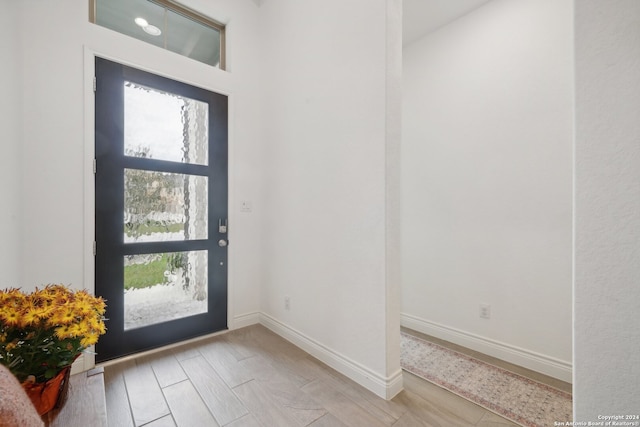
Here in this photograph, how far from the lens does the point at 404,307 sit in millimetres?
2742

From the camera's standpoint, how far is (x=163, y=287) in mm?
2219

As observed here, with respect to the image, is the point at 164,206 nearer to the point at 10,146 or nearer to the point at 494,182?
the point at 10,146

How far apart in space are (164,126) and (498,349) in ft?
10.7

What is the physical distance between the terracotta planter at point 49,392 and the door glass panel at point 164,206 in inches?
55.7

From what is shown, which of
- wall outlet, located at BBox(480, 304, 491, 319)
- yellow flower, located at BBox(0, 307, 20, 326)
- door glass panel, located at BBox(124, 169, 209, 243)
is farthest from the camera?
wall outlet, located at BBox(480, 304, 491, 319)

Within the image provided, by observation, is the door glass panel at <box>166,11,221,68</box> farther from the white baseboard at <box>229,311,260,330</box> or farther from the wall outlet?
the wall outlet

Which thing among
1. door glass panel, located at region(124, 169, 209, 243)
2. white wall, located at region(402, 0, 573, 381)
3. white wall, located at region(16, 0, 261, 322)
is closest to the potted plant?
white wall, located at region(16, 0, 261, 322)

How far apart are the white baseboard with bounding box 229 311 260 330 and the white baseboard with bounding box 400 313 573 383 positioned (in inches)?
61.0

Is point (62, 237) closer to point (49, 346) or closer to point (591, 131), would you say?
point (49, 346)

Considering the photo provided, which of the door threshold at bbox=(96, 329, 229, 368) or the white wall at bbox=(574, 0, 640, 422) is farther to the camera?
the door threshold at bbox=(96, 329, 229, 368)

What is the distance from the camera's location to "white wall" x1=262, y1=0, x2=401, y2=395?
65.5 inches

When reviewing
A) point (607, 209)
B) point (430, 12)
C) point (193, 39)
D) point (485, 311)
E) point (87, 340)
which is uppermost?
point (430, 12)

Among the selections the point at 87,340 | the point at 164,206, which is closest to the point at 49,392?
the point at 87,340

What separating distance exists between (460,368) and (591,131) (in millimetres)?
1795
